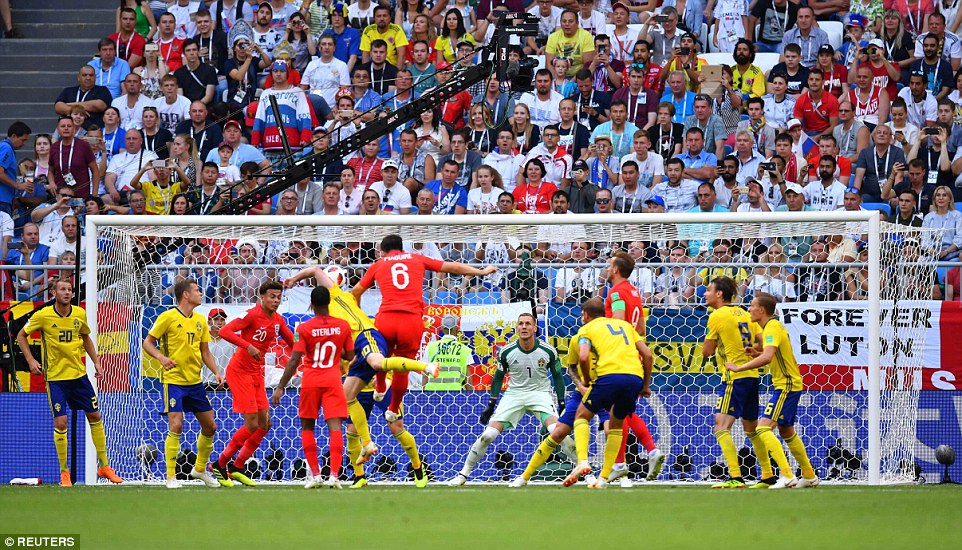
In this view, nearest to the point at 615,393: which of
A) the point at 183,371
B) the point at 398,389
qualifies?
the point at 398,389

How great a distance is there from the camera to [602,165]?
18.3 meters

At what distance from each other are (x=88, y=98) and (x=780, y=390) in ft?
41.4

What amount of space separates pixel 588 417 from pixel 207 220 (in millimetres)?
4641

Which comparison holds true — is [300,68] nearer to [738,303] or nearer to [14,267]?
[14,267]

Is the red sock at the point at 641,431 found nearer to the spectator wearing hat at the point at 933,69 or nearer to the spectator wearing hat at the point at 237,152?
the spectator wearing hat at the point at 237,152

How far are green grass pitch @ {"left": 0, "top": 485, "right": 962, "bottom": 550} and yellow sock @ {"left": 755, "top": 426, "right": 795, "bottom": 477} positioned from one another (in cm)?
42

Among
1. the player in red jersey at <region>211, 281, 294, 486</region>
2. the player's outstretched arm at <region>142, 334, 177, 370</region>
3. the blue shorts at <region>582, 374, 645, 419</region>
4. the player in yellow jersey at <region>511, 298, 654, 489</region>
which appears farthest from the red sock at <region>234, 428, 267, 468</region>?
the blue shorts at <region>582, 374, 645, 419</region>

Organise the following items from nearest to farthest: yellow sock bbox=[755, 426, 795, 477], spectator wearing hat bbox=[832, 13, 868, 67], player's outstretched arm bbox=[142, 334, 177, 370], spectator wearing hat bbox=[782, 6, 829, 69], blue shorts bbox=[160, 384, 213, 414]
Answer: yellow sock bbox=[755, 426, 795, 477] → player's outstretched arm bbox=[142, 334, 177, 370] → blue shorts bbox=[160, 384, 213, 414] → spectator wearing hat bbox=[832, 13, 868, 67] → spectator wearing hat bbox=[782, 6, 829, 69]

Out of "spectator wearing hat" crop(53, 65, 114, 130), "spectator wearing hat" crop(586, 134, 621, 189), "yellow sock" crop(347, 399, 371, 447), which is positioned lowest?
"yellow sock" crop(347, 399, 371, 447)

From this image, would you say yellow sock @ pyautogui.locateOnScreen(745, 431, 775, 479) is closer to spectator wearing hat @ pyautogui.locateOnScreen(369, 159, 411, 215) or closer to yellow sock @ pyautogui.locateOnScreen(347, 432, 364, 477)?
yellow sock @ pyautogui.locateOnScreen(347, 432, 364, 477)

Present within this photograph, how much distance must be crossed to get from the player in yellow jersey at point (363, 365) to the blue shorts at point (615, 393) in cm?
145

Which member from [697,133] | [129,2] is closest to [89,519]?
[697,133]

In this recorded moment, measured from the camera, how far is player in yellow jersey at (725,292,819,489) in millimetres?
12797

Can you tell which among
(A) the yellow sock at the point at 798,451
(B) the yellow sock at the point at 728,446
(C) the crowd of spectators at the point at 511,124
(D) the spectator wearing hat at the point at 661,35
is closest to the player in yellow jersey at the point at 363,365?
(C) the crowd of spectators at the point at 511,124
